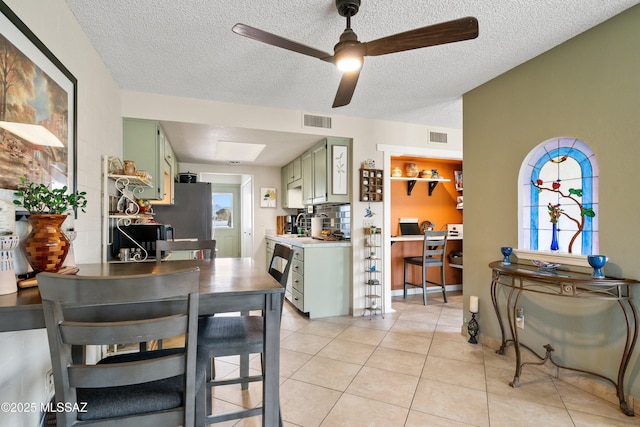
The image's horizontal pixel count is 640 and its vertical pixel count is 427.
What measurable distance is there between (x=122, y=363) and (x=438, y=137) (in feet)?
13.5

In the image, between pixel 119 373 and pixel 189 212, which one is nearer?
pixel 119 373

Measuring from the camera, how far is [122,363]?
1.01 metres

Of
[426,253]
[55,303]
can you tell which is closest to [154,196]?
[55,303]

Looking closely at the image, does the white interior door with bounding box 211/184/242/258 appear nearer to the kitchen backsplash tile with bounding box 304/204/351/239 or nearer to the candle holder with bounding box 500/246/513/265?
the kitchen backsplash tile with bounding box 304/204/351/239

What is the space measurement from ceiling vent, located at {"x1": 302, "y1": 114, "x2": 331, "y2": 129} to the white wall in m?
1.82

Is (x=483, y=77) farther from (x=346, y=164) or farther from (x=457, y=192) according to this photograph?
(x=457, y=192)

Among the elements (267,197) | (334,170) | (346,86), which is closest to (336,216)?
(334,170)

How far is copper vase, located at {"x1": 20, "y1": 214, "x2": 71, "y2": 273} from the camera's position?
50.1 inches

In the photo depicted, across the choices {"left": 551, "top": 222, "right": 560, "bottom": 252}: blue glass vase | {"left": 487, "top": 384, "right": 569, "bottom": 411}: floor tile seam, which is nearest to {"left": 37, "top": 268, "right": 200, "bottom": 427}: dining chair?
{"left": 487, "top": 384, "right": 569, "bottom": 411}: floor tile seam

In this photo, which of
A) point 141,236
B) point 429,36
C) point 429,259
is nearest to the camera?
point 429,36

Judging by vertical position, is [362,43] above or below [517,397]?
above

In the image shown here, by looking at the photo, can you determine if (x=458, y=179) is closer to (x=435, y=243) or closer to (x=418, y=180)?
(x=418, y=180)

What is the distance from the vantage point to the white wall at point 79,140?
1258 mm

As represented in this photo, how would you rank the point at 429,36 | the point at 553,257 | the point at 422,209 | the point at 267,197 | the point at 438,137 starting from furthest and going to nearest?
the point at 267,197 < the point at 422,209 < the point at 438,137 < the point at 553,257 < the point at 429,36
